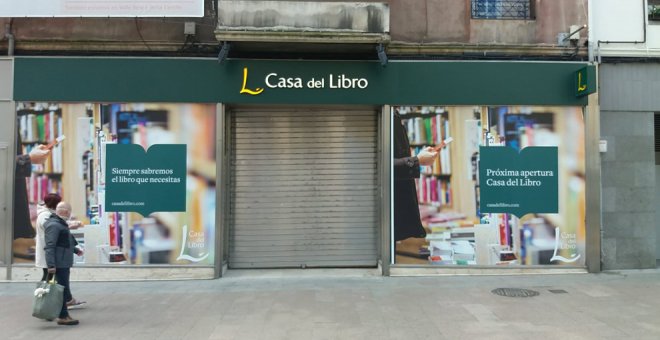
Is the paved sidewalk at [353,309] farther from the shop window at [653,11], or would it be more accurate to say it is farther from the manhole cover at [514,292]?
the shop window at [653,11]

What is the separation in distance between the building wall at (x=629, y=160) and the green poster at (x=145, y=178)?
7994mm

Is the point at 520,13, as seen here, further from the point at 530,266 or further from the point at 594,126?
the point at 530,266

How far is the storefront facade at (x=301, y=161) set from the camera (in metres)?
8.98

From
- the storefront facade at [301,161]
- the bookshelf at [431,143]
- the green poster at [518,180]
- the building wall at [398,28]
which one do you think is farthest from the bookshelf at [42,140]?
the green poster at [518,180]

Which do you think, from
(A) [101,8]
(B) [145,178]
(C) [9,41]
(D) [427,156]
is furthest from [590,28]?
(C) [9,41]

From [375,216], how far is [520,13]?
489 cm

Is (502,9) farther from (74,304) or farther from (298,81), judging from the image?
(74,304)

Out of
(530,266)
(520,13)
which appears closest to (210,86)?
(520,13)

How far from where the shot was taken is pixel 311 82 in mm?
9219

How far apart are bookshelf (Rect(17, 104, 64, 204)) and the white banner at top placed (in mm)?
1645

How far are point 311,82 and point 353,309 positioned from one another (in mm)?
4264

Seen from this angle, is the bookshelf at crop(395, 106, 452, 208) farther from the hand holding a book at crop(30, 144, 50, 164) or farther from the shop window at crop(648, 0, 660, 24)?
the hand holding a book at crop(30, 144, 50, 164)

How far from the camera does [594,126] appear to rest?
9414 millimetres

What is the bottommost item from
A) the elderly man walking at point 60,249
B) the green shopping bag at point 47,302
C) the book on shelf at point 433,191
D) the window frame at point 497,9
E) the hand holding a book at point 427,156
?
the green shopping bag at point 47,302
